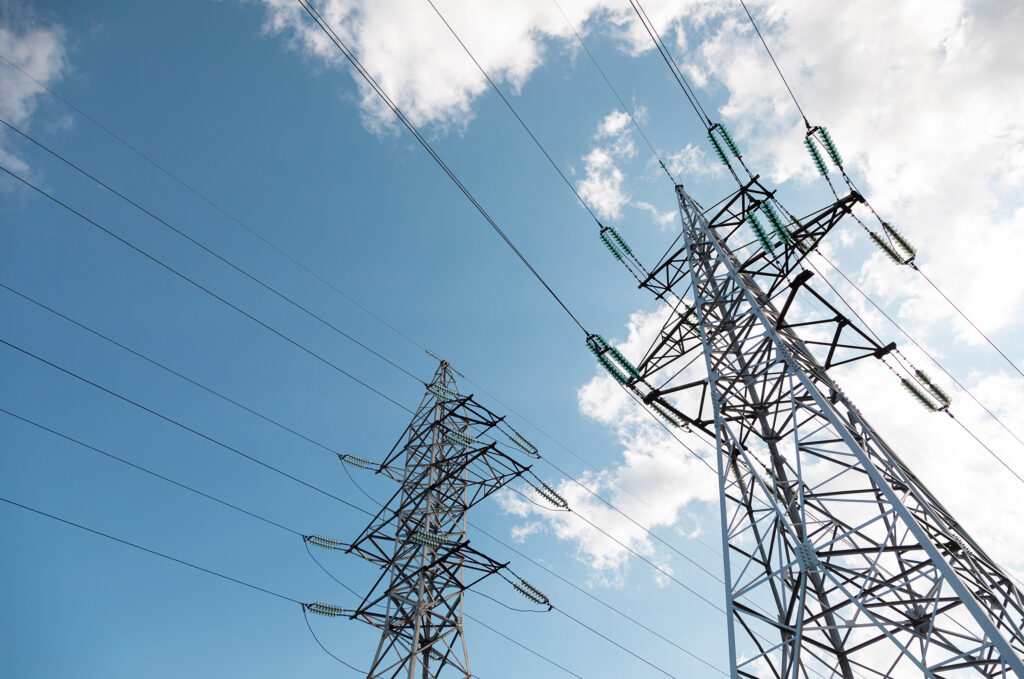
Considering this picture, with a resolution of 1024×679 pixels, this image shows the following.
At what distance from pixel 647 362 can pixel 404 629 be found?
Answer: 8035 mm

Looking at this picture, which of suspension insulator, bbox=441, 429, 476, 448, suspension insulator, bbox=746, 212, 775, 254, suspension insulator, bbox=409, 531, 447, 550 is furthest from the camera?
suspension insulator, bbox=441, 429, 476, 448

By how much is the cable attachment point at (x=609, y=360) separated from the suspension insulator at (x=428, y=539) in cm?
557

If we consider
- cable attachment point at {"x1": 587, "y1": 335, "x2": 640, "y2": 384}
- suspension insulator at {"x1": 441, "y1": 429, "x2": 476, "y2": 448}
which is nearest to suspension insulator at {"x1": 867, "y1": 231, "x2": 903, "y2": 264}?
cable attachment point at {"x1": 587, "y1": 335, "x2": 640, "y2": 384}

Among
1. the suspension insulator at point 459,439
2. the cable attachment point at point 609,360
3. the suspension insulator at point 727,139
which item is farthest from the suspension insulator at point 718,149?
the suspension insulator at point 459,439

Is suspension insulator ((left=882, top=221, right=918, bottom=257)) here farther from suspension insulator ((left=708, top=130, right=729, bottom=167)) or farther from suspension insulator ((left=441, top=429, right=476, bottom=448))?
suspension insulator ((left=441, top=429, right=476, bottom=448))

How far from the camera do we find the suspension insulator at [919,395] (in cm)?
1021

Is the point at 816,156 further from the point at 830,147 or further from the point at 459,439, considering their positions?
the point at 459,439

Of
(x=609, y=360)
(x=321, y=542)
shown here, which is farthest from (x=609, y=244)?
Result: (x=321, y=542)

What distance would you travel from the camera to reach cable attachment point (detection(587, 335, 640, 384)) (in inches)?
462

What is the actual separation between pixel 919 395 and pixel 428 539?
412 inches

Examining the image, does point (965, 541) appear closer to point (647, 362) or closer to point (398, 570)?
point (647, 362)

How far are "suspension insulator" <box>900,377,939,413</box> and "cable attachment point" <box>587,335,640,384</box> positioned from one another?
191 inches

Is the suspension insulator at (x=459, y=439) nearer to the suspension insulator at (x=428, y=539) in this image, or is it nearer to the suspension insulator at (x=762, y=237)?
the suspension insulator at (x=428, y=539)

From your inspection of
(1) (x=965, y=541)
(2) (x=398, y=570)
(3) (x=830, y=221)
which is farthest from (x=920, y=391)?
(2) (x=398, y=570)
